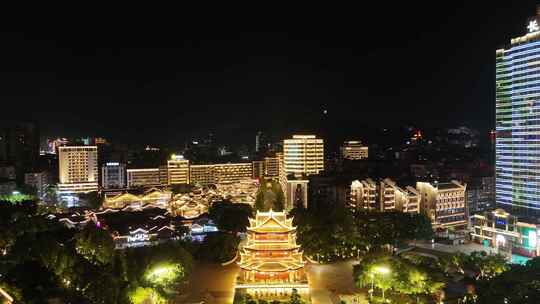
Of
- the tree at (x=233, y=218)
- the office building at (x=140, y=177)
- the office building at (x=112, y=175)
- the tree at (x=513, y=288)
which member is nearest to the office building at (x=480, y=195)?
the tree at (x=233, y=218)

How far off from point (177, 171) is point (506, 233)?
4094cm

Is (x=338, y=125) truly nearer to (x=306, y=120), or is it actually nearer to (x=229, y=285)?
(x=306, y=120)

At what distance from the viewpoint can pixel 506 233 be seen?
28.3 m

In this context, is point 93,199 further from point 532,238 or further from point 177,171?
point 532,238

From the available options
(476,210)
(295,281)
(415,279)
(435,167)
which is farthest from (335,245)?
(435,167)

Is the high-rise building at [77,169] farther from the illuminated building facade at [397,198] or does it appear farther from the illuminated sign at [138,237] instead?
the illuminated building facade at [397,198]

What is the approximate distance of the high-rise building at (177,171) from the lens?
6044 centimetres

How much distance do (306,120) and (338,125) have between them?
5.59 metres

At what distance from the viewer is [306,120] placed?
8588cm

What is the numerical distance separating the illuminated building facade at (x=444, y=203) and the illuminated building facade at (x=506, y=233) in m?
4.75

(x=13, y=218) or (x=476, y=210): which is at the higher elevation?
(x=13, y=218)

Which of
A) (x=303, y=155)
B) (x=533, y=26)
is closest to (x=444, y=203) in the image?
(x=533, y=26)

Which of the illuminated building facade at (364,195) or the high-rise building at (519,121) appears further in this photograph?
the illuminated building facade at (364,195)

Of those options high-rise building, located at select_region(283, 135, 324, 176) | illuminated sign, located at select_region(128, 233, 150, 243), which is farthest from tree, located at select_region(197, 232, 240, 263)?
high-rise building, located at select_region(283, 135, 324, 176)
